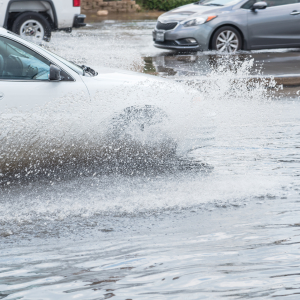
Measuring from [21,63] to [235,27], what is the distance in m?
7.63

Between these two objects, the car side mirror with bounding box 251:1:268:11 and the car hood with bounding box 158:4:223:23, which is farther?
the car hood with bounding box 158:4:223:23

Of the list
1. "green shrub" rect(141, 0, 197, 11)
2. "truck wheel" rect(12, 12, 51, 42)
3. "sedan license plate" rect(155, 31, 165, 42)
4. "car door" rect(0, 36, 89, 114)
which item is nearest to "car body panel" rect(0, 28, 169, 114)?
"car door" rect(0, 36, 89, 114)

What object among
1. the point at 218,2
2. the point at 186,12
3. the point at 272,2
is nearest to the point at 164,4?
the point at 218,2

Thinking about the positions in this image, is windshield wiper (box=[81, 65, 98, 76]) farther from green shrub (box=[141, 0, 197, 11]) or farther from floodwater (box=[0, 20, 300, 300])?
green shrub (box=[141, 0, 197, 11])

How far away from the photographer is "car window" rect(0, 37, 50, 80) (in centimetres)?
489

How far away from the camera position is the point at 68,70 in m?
5.00

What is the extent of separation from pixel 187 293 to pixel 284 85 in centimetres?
668

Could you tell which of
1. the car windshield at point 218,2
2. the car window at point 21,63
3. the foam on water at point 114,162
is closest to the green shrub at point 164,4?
the car windshield at point 218,2

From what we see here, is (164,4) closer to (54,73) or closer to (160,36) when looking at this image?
(160,36)

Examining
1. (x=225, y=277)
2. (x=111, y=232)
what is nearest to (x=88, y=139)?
(x=111, y=232)

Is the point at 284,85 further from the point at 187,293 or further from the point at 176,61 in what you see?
the point at 187,293

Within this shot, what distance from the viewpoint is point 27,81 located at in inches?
191

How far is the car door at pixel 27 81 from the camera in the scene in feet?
15.6

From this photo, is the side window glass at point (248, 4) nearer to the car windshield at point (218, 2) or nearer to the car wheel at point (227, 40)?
the car windshield at point (218, 2)
